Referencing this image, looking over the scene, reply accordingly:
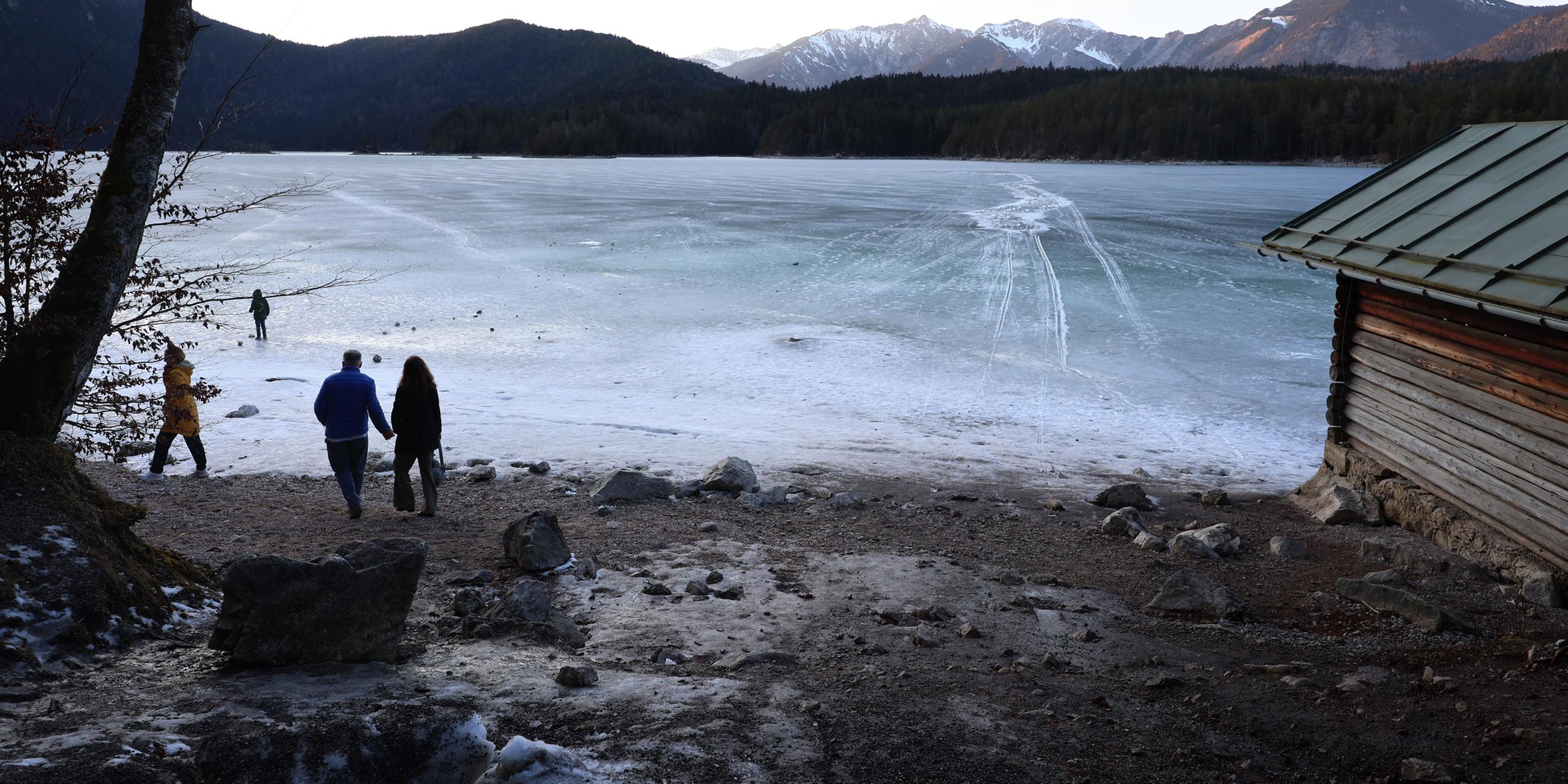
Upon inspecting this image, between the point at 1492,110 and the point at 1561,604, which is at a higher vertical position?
the point at 1492,110

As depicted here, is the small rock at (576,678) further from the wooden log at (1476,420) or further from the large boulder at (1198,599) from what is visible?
the wooden log at (1476,420)

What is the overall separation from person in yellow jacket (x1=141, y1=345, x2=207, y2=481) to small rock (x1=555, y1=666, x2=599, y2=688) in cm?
568

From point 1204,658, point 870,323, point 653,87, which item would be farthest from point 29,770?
point 653,87

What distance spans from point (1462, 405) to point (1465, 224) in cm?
139

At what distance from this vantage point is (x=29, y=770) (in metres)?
3.11

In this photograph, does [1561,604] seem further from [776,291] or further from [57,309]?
[776,291]

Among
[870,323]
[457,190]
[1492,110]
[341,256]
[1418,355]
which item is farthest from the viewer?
[1492,110]

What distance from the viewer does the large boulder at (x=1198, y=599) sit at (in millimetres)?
6395

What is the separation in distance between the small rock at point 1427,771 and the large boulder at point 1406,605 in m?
2.24

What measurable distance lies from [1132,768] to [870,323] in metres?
14.2

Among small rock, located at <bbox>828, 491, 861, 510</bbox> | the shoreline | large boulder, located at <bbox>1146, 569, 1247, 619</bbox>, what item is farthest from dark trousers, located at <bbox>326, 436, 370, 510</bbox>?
the shoreline

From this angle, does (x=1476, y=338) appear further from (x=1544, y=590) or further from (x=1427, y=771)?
(x=1427, y=771)

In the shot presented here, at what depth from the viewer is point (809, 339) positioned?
1683cm

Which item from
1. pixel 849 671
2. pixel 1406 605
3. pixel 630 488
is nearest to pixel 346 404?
pixel 630 488
